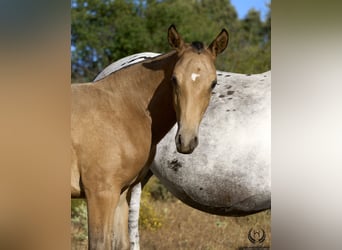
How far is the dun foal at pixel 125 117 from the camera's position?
3457mm

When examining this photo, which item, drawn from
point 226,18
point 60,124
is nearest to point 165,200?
point 60,124

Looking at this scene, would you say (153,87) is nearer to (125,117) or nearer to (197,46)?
(125,117)

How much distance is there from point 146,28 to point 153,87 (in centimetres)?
62

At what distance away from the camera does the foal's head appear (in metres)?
3.37

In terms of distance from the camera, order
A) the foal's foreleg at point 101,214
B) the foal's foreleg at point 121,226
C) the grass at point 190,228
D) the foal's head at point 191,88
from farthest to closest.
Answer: the grass at point 190,228, the foal's foreleg at point 121,226, the foal's foreleg at point 101,214, the foal's head at point 191,88

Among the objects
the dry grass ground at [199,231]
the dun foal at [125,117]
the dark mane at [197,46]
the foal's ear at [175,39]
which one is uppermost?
the foal's ear at [175,39]

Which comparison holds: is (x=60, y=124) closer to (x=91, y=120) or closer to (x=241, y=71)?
(x=91, y=120)

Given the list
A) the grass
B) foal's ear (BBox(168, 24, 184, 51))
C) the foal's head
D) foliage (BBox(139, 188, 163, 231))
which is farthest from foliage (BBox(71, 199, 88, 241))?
foal's ear (BBox(168, 24, 184, 51))

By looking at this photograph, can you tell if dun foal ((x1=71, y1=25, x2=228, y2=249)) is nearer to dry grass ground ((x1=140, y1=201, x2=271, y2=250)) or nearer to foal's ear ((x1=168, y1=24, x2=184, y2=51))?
foal's ear ((x1=168, y1=24, x2=184, y2=51))

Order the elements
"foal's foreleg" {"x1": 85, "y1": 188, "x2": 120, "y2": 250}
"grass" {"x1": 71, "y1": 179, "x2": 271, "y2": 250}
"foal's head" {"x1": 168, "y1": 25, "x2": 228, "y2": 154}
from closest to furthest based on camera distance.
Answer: "foal's head" {"x1": 168, "y1": 25, "x2": 228, "y2": 154} < "foal's foreleg" {"x1": 85, "y1": 188, "x2": 120, "y2": 250} < "grass" {"x1": 71, "y1": 179, "x2": 271, "y2": 250}

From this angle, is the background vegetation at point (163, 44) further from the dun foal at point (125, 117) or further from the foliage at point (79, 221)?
the dun foal at point (125, 117)

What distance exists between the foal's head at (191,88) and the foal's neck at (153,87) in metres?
0.11

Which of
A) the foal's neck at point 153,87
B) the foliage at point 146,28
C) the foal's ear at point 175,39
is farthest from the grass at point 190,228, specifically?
the foal's ear at point 175,39

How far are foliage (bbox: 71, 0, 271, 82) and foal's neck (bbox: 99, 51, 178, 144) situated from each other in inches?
15.7
